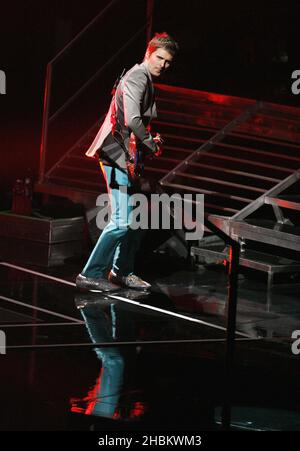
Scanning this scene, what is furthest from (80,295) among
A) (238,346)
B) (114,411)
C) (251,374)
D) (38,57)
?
(38,57)

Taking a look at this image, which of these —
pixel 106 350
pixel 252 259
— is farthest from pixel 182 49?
pixel 106 350

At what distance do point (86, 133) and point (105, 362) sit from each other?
578 centimetres

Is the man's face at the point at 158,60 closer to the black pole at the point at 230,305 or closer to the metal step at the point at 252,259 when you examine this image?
the metal step at the point at 252,259

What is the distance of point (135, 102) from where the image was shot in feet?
27.6

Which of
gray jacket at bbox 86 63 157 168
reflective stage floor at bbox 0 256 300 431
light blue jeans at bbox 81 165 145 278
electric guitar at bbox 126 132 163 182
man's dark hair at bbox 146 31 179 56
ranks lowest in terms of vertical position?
reflective stage floor at bbox 0 256 300 431

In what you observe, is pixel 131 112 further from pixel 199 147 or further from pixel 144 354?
pixel 199 147

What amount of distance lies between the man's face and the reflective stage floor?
188 centimetres

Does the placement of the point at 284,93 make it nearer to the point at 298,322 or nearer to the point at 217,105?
the point at 217,105

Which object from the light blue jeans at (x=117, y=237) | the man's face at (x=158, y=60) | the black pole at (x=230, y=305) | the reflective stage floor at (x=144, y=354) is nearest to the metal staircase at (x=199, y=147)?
the reflective stage floor at (x=144, y=354)

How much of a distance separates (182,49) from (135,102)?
4.69 m

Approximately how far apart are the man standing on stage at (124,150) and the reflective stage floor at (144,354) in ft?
0.82

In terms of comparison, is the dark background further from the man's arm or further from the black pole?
the black pole

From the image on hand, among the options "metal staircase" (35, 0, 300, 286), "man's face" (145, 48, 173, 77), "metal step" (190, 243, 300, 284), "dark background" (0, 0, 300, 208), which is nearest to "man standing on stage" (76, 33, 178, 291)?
"man's face" (145, 48, 173, 77)

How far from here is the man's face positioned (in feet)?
27.9
